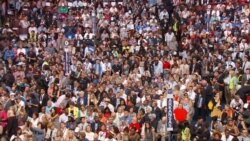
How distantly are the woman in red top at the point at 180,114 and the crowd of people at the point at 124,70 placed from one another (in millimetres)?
46

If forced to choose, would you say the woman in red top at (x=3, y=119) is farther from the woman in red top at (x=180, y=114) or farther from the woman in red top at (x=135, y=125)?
the woman in red top at (x=180, y=114)

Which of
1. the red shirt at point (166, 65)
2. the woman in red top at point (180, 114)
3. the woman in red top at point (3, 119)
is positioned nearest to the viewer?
the woman in red top at point (3, 119)

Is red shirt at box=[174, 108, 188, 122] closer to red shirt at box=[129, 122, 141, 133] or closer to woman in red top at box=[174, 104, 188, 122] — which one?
woman in red top at box=[174, 104, 188, 122]

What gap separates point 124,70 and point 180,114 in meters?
5.79

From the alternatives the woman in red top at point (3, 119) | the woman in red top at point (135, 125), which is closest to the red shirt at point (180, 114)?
the woman in red top at point (135, 125)

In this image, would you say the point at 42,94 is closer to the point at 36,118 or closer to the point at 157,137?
the point at 36,118

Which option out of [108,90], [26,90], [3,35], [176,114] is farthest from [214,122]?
[3,35]

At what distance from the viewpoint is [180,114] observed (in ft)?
84.7

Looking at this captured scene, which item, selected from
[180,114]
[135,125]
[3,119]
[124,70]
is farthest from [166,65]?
[3,119]

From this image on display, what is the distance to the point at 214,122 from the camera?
25391 mm

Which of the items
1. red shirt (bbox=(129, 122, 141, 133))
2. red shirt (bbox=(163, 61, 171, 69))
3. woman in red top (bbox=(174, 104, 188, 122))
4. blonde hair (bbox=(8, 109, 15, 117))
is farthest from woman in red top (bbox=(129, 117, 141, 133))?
red shirt (bbox=(163, 61, 171, 69))

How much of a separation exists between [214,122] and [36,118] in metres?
5.57

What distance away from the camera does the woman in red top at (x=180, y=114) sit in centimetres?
2573

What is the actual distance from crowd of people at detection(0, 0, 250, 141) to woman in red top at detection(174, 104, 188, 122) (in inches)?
1.8
